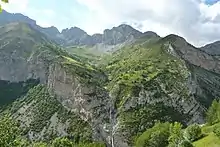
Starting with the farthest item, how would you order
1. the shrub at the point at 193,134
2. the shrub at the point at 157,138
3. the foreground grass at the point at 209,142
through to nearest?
1. the shrub at the point at 157,138
2. the shrub at the point at 193,134
3. the foreground grass at the point at 209,142

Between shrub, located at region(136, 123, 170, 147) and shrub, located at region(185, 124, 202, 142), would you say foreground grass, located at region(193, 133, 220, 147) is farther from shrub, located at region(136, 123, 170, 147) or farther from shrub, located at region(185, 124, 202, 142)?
shrub, located at region(136, 123, 170, 147)

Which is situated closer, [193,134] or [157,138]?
[193,134]

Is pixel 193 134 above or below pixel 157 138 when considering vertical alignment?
above

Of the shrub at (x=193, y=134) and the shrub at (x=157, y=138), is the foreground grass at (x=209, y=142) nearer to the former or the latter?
the shrub at (x=193, y=134)

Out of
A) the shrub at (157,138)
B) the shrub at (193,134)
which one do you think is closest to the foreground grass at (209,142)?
the shrub at (193,134)

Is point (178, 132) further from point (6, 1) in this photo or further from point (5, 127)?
point (6, 1)

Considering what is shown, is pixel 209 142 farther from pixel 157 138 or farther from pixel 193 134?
pixel 157 138

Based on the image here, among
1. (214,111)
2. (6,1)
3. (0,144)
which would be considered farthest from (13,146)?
(214,111)

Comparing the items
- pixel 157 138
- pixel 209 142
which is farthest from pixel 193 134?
pixel 157 138

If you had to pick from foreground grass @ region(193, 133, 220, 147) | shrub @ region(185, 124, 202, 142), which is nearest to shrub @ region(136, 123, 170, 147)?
shrub @ region(185, 124, 202, 142)

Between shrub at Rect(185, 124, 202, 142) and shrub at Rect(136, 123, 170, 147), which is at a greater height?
shrub at Rect(185, 124, 202, 142)

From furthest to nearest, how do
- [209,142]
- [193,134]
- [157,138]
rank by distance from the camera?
[157,138]
[193,134]
[209,142]

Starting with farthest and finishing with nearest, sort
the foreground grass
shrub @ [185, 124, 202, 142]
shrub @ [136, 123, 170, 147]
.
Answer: shrub @ [136, 123, 170, 147] → shrub @ [185, 124, 202, 142] → the foreground grass

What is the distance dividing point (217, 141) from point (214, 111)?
242ft
